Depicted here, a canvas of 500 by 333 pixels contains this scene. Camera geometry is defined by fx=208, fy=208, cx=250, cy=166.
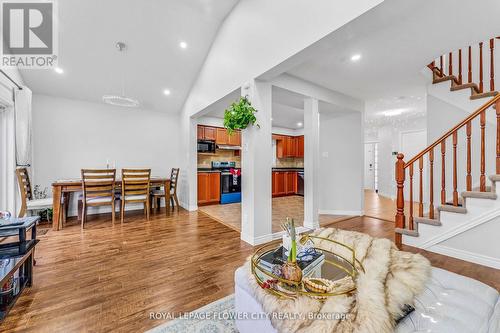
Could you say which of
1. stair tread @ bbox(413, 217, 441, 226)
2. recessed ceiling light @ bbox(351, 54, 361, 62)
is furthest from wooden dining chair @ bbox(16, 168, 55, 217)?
stair tread @ bbox(413, 217, 441, 226)

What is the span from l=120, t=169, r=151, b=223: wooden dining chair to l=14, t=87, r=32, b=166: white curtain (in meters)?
1.61

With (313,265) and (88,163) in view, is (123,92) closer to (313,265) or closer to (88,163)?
(88,163)

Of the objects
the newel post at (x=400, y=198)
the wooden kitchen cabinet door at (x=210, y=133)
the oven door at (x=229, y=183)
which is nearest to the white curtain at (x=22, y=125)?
the wooden kitchen cabinet door at (x=210, y=133)

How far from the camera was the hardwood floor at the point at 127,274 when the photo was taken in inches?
59.3

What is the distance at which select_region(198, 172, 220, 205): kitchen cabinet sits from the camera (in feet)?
17.4

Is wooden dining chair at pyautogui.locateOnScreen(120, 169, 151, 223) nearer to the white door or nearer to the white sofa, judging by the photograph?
the white sofa

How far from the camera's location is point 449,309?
0.89 metres

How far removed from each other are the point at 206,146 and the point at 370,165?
6673mm

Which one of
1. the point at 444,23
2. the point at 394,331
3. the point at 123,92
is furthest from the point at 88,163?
the point at 444,23

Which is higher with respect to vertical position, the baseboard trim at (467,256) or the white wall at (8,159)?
the white wall at (8,159)

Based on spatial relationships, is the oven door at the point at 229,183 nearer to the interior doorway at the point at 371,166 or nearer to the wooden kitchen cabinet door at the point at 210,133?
the wooden kitchen cabinet door at the point at 210,133

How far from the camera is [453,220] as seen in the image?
2439 mm

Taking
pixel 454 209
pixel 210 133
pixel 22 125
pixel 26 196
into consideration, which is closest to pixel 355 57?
pixel 454 209

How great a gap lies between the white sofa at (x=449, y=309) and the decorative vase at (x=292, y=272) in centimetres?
20
